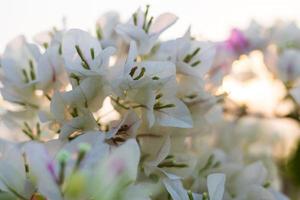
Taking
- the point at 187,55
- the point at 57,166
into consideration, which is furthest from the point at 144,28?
the point at 57,166

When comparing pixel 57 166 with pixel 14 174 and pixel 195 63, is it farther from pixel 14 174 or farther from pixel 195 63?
pixel 195 63

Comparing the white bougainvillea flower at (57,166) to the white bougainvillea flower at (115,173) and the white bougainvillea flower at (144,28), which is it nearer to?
the white bougainvillea flower at (115,173)

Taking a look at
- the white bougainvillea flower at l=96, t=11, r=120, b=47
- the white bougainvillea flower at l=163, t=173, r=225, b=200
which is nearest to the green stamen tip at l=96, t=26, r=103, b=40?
the white bougainvillea flower at l=96, t=11, r=120, b=47

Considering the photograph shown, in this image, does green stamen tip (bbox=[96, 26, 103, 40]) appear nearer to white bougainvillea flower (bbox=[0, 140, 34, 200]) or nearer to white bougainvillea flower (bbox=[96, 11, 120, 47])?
white bougainvillea flower (bbox=[96, 11, 120, 47])

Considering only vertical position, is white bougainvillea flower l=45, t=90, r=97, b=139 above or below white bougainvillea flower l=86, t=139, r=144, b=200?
below

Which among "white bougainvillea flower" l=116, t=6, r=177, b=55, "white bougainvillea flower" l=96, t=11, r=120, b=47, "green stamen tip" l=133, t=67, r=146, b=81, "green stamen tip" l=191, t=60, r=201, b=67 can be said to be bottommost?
"green stamen tip" l=191, t=60, r=201, b=67

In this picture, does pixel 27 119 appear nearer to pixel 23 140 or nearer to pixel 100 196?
pixel 23 140

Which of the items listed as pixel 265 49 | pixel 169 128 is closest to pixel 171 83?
pixel 169 128

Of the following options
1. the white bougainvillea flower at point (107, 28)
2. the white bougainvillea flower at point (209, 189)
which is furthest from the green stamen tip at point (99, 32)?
the white bougainvillea flower at point (209, 189)
